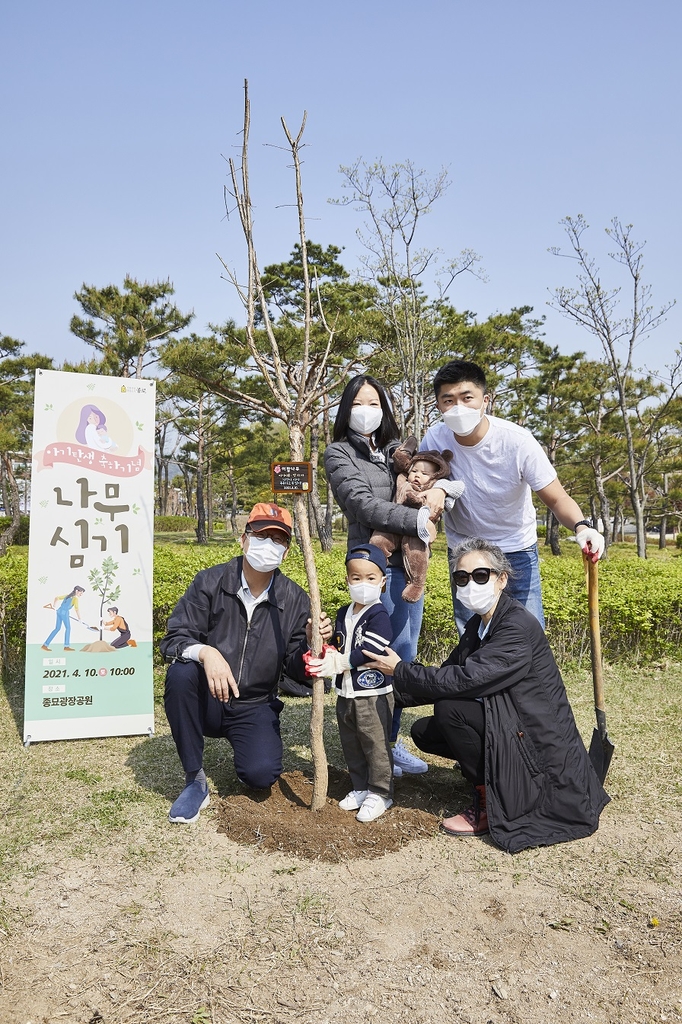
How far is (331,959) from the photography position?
6.28 ft

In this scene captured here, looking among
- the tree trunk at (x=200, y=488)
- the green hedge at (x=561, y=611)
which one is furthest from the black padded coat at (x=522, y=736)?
the tree trunk at (x=200, y=488)

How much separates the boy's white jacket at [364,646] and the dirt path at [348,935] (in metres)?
0.59

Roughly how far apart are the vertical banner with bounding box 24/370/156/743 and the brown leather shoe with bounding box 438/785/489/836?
5.87 feet

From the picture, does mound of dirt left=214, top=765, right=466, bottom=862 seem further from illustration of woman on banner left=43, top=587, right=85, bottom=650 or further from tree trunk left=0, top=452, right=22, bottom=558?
tree trunk left=0, top=452, right=22, bottom=558

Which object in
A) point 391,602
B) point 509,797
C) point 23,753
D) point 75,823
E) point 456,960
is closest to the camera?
point 456,960

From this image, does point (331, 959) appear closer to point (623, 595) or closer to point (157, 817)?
point (157, 817)

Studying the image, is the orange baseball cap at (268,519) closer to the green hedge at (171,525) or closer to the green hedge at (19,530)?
the green hedge at (19,530)

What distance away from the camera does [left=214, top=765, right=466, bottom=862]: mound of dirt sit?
2.55 m

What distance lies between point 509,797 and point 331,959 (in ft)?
3.01

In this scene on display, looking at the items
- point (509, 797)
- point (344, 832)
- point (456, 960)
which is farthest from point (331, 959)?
point (509, 797)

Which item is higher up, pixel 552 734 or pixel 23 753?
pixel 552 734

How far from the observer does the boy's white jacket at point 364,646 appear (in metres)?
2.74

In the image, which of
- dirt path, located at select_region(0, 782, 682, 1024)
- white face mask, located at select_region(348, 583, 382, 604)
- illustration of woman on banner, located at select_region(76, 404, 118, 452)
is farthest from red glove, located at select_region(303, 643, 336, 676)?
illustration of woman on banner, located at select_region(76, 404, 118, 452)

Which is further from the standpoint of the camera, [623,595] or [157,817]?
[623,595]
